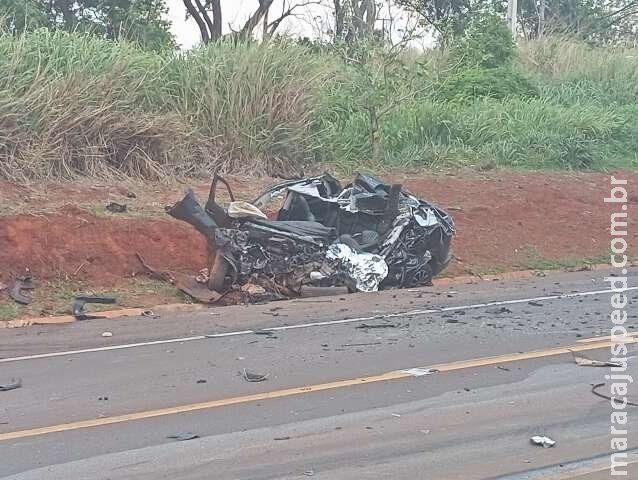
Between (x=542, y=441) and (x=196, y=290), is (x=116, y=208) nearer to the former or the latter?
(x=196, y=290)

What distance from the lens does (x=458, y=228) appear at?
1541 cm

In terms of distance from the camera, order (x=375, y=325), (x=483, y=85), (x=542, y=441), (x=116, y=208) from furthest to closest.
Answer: (x=483, y=85) → (x=116, y=208) → (x=375, y=325) → (x=542, y=441)

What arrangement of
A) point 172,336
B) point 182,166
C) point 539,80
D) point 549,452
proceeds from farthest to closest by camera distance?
point 539,80
point 182,166
point 172,336
point 549,452

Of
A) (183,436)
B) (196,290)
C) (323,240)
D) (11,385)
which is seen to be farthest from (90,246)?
(183,436)

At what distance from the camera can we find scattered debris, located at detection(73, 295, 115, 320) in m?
10.2

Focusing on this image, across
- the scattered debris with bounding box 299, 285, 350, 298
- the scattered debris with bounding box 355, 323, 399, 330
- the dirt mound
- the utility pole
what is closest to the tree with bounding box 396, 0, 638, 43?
the utility pole

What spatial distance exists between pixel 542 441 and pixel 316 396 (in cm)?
169

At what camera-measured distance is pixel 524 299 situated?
10.6 meters

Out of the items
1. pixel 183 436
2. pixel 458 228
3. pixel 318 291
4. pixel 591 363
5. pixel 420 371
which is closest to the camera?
pixel 183 436

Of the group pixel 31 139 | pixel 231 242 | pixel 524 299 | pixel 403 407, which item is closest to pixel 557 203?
pixel 524 299

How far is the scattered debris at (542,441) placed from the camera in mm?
5217

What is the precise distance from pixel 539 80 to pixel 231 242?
63.2 ft

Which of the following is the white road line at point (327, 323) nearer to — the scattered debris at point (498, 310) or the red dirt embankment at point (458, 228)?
the scattered debris at point (498, 310)

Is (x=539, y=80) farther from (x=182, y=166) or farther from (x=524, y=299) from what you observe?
(x=524, y=299)
